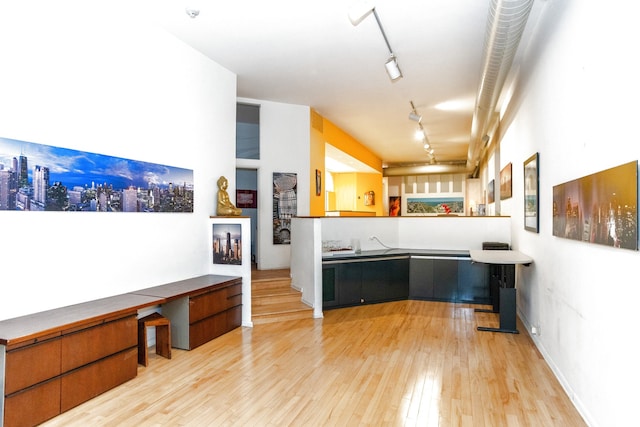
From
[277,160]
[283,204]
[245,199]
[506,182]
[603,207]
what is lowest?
[603,207]

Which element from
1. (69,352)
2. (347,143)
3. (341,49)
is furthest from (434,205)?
(69,352)

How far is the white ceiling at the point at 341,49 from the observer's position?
416cm

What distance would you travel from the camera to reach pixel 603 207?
8.18ft

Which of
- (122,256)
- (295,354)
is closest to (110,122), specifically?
(122,256)

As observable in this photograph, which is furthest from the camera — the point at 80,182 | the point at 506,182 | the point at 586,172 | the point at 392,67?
the point at 506,182

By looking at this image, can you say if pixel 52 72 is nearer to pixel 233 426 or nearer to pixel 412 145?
pixel 233 426

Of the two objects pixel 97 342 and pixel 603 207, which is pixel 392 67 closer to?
pixel 603 207

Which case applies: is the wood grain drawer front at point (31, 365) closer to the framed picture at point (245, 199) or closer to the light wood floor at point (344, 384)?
the light wood floor at point (344, 384)

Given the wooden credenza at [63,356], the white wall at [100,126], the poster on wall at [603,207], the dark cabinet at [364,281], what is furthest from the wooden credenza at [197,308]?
the poster on wall at [603,207]

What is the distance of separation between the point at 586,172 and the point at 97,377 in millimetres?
4154

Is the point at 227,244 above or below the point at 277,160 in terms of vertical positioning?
below

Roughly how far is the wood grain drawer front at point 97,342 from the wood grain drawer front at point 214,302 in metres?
0.83

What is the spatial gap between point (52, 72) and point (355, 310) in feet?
15.9

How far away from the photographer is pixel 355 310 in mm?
6121
